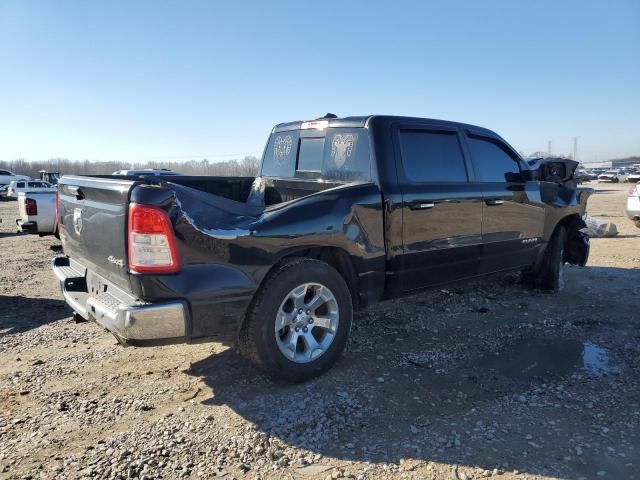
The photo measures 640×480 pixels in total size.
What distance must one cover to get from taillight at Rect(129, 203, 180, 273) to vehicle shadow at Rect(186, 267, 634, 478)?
1091mm

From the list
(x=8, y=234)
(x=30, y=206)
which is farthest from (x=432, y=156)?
(x=8, y=234)

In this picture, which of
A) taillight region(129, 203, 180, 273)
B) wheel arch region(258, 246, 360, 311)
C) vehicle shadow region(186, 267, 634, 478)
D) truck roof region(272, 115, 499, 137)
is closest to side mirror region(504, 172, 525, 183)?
truck roof region(272, 115, 499, 137)

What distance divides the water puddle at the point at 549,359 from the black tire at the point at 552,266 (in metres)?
1.72

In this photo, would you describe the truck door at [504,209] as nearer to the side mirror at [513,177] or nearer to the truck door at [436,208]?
the side mirror at [513,177]

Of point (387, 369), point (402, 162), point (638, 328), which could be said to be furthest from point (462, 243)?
point (638, 328)

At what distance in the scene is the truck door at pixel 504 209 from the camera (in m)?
5.02

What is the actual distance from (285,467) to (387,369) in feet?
4.70

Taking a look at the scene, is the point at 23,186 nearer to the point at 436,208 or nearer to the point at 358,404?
the point at 436,208

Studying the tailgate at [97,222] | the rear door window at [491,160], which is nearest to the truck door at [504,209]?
the rear door window at [491,160]

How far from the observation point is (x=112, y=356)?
422 cm

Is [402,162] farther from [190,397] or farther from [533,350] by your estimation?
[190,397]

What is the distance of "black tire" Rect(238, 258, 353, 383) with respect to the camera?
3.39 metres

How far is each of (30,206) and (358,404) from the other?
8.98 m

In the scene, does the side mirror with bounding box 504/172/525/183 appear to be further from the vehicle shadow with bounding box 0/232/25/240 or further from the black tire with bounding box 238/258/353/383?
the vehicle shadow with bounding box 0/232/25/240
